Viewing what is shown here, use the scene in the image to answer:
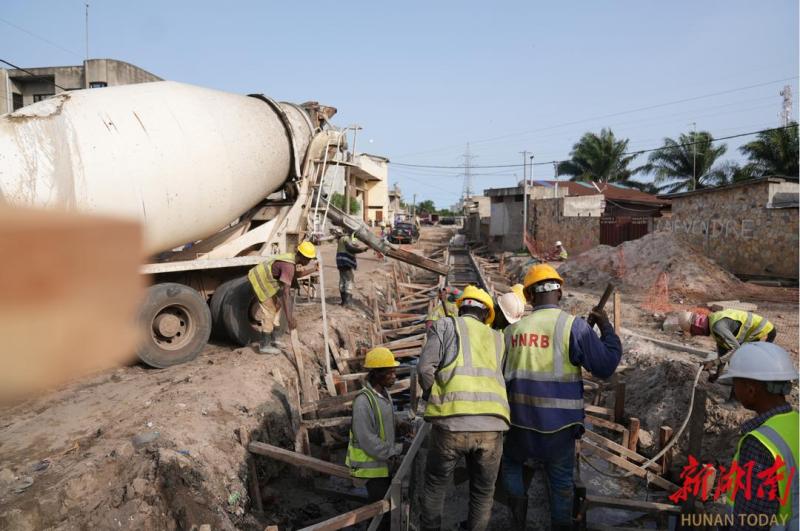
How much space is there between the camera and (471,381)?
131 inches

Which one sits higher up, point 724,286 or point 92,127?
point 92,127

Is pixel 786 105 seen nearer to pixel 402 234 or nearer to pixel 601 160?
pixel 601 160

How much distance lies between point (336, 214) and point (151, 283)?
4.14m

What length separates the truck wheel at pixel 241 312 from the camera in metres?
7.06

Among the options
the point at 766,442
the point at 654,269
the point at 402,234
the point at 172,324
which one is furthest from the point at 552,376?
the point at 402,234

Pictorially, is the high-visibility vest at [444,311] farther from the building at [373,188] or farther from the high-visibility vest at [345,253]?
the building at [373,188]

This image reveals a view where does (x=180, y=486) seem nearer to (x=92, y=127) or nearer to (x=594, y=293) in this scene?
(x=92, y=127)

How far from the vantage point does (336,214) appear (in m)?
9.88

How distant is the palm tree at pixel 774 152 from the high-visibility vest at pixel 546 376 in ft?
83.5

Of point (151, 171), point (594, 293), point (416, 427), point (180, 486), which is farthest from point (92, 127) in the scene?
point (594, 293)

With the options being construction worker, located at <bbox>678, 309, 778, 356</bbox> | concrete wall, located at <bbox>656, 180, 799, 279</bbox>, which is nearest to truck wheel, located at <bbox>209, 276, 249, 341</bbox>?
construction worker, located at <bbox>678, 309, 778, 356</bbox>

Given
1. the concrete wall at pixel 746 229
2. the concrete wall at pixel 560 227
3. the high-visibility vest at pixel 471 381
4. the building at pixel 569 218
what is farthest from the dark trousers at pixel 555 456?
the concrete wall at pixel 560 227

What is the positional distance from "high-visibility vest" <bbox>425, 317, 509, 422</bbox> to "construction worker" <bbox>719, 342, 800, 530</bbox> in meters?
1.39

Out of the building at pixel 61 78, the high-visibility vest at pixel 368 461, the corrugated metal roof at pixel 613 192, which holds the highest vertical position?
the building at pixel 61 78
